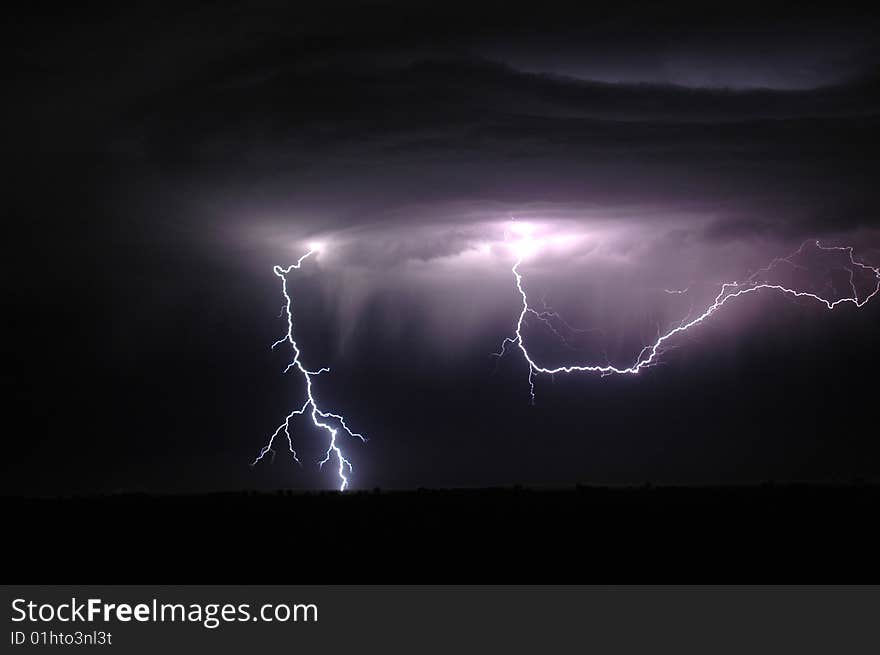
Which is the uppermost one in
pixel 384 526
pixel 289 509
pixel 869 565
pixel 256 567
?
pixel 289 509

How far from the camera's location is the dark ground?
13.4 metres

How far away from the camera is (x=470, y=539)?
15695mm

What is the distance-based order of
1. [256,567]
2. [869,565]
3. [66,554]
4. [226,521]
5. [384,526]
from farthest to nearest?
[226,521] → [384,526] → [66,554] → [256,567] → [869,565]

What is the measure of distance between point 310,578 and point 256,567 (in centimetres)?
113

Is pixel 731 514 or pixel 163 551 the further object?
pixel 731 514

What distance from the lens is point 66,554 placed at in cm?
1548

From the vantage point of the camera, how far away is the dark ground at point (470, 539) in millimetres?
13414

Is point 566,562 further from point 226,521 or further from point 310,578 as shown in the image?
point 226,521

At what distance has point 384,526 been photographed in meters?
17.1

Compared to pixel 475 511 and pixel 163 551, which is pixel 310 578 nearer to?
pixel 163 551

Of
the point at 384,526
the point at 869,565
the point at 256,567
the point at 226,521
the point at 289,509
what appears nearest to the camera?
the point at 869,565

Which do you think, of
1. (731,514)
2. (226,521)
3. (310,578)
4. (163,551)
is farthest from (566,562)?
(226,521)

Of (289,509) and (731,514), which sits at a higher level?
(289,509)

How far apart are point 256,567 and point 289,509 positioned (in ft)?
20.2
